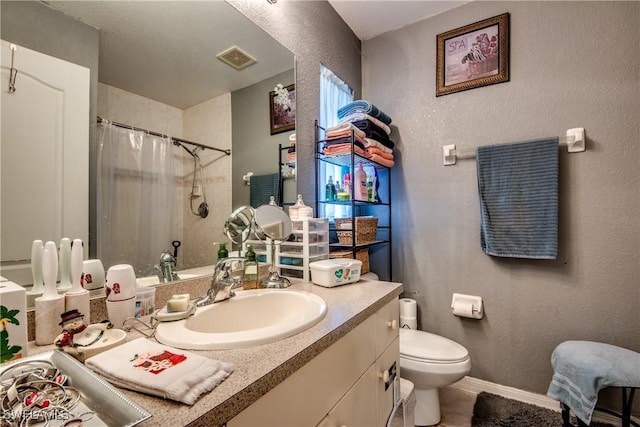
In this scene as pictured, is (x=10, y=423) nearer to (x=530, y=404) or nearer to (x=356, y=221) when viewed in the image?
(x=356, y=221)

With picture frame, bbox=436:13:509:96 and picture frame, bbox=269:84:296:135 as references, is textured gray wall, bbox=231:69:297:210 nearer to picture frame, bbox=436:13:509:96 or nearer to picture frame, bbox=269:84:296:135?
picture frame, bbox=269:84:296:135

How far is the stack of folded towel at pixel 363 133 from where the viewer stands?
158 cm

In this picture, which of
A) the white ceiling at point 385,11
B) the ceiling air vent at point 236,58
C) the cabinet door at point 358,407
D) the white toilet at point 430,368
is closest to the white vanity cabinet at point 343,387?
the cabinet door at point 358,407

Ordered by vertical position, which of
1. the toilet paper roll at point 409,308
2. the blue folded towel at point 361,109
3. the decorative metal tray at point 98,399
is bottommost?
the toilet paper roll at point 409,308

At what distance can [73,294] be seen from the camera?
628mm

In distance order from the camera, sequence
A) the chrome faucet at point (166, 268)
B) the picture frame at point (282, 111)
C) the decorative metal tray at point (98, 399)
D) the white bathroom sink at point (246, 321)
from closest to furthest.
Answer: the decorative metal tray at point (98, 399)
the white bathroom sink at point (246, 321)
the chrome faucet at point (166, 268)
the picture frame at point (282, 111)

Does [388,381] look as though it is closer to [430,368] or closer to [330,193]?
[430,368]

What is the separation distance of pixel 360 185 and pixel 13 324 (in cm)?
151

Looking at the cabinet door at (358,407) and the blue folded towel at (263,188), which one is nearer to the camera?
the cabinet door at (358,407)

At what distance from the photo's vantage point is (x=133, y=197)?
858 millimetres

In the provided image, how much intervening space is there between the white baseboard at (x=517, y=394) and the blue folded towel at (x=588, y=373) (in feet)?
1.33

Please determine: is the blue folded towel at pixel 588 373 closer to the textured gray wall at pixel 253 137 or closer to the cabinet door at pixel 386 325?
the cabinet door at pixel 386 325

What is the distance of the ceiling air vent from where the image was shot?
1.13 m

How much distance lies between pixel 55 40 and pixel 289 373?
3.16 ft
